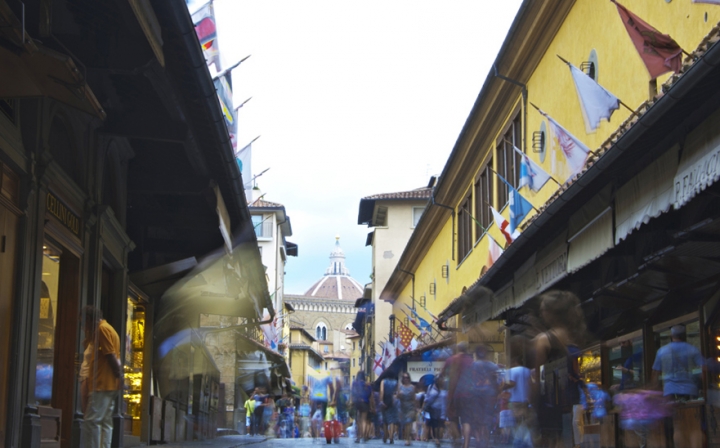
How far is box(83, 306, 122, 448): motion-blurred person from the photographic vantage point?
8.34m

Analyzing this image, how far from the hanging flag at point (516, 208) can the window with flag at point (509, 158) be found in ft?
7.74

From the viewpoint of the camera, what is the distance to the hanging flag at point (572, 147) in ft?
43.4

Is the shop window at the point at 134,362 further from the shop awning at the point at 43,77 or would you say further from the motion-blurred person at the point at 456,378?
the shop awning at the point at 43,77

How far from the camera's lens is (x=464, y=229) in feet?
99.4

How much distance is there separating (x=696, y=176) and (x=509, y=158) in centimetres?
1545

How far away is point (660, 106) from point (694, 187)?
0.66 metres

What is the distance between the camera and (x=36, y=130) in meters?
8.60

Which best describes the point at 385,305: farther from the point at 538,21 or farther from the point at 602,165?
the point at 602,165

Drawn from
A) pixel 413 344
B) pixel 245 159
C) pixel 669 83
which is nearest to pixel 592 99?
pixel 669 83

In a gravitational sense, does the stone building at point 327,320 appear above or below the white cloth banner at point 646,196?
above

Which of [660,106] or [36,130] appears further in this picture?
[36,130]

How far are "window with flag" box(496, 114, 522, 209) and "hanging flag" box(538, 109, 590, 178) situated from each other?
24.7ft

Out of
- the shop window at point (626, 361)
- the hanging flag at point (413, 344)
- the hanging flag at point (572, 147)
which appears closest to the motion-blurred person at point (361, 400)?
the shop window at point (626, 361)

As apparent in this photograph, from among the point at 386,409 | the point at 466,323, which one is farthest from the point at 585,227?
the point at 386,409
